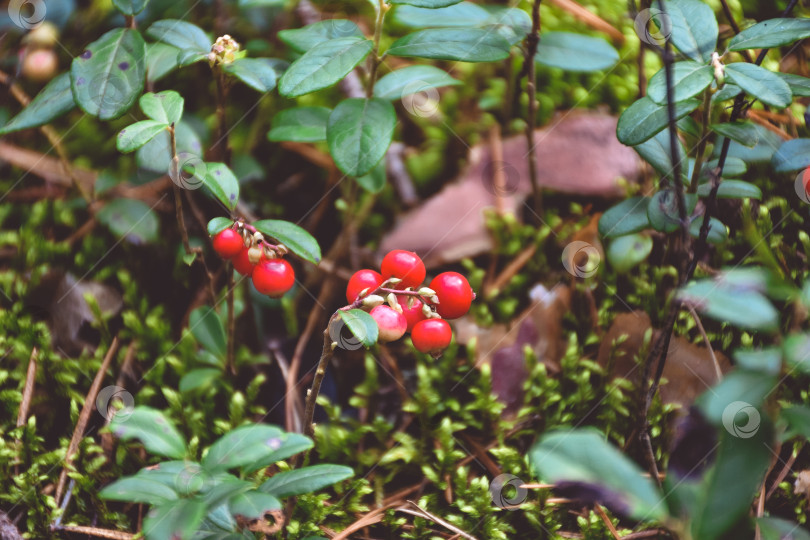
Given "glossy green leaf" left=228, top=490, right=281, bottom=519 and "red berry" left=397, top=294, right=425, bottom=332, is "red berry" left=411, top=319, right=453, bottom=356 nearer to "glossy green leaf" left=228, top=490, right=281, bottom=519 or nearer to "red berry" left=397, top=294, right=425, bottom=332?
"red berry" left=397, top=294, right=425, bottom=332

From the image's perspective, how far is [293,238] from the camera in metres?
1.45

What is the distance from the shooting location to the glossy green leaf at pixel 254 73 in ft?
5.01

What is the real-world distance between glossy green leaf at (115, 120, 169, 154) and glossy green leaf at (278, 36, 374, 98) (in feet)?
0.94

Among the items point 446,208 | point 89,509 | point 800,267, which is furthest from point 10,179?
point 800,267

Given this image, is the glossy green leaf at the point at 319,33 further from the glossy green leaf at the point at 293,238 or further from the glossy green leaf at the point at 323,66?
the glossy green leaf at the point at 293,238

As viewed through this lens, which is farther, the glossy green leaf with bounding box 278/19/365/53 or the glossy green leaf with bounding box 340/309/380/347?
the glossy green leaf with bounding box 278/19/365/53

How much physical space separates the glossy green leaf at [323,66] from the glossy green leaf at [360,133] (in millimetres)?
165

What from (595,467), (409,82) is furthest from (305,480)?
(409,82)

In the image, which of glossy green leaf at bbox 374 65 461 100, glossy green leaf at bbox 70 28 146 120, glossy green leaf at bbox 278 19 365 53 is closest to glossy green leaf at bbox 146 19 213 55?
glossy green leaf at bbox 70 28 146 120

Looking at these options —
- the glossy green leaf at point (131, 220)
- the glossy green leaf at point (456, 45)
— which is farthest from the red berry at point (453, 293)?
the glossy green leaf at point (131, 220)

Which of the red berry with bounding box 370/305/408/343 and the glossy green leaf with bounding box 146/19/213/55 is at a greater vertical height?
the glossy green leaf with bounding box 146/19/213/55

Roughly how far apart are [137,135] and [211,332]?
25.3 inches

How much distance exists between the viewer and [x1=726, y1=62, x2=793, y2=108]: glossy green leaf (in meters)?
1.27

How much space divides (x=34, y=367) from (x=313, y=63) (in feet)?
4.01
